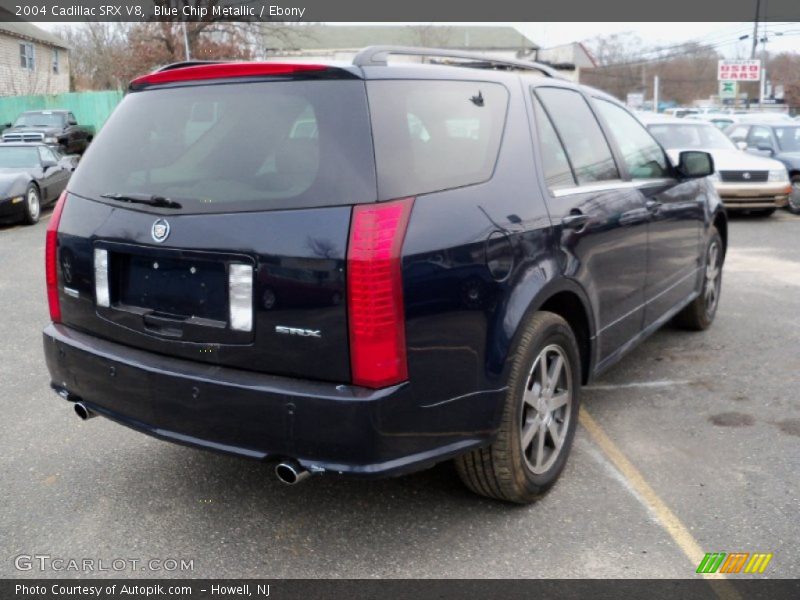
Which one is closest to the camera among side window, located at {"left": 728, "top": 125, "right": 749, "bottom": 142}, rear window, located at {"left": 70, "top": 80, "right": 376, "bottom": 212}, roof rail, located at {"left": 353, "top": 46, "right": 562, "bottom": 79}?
rear window, located at {"left": 70, "top": 80, "right": 376, "bottom": 212}

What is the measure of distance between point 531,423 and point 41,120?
92.6 feet

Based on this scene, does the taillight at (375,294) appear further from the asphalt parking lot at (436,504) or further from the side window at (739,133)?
the side window at (739,133)

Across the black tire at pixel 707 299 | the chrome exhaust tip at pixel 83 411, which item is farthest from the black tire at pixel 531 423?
the black tire at pixel 707 299

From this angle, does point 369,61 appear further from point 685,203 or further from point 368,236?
point 685,203

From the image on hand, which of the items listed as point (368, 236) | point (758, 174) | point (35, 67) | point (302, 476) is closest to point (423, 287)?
point (368, 236)

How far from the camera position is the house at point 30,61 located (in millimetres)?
40562

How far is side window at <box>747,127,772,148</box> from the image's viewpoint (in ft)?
50.8

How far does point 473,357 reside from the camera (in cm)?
298

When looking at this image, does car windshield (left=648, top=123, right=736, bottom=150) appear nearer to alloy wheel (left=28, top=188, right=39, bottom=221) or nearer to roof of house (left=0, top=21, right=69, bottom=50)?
alloy wheel (left=28, top=188, right=39, bottom=221)

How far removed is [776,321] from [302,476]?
5.16 m

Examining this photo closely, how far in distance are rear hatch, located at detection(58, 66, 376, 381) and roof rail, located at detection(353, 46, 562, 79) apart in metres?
0.14

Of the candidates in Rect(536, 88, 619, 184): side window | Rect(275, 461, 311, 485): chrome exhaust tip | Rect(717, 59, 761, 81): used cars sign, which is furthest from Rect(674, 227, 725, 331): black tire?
Rect(717, 59, 761, 81): used cars sign

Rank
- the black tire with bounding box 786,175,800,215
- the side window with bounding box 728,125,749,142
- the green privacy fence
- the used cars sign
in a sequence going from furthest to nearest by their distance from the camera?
the used cars sign
the green privacy fence
the side window with bounding box 728,125,749,142
the black tire with bounding box 786,175,800,215

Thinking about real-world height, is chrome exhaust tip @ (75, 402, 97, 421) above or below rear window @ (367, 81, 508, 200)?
below
